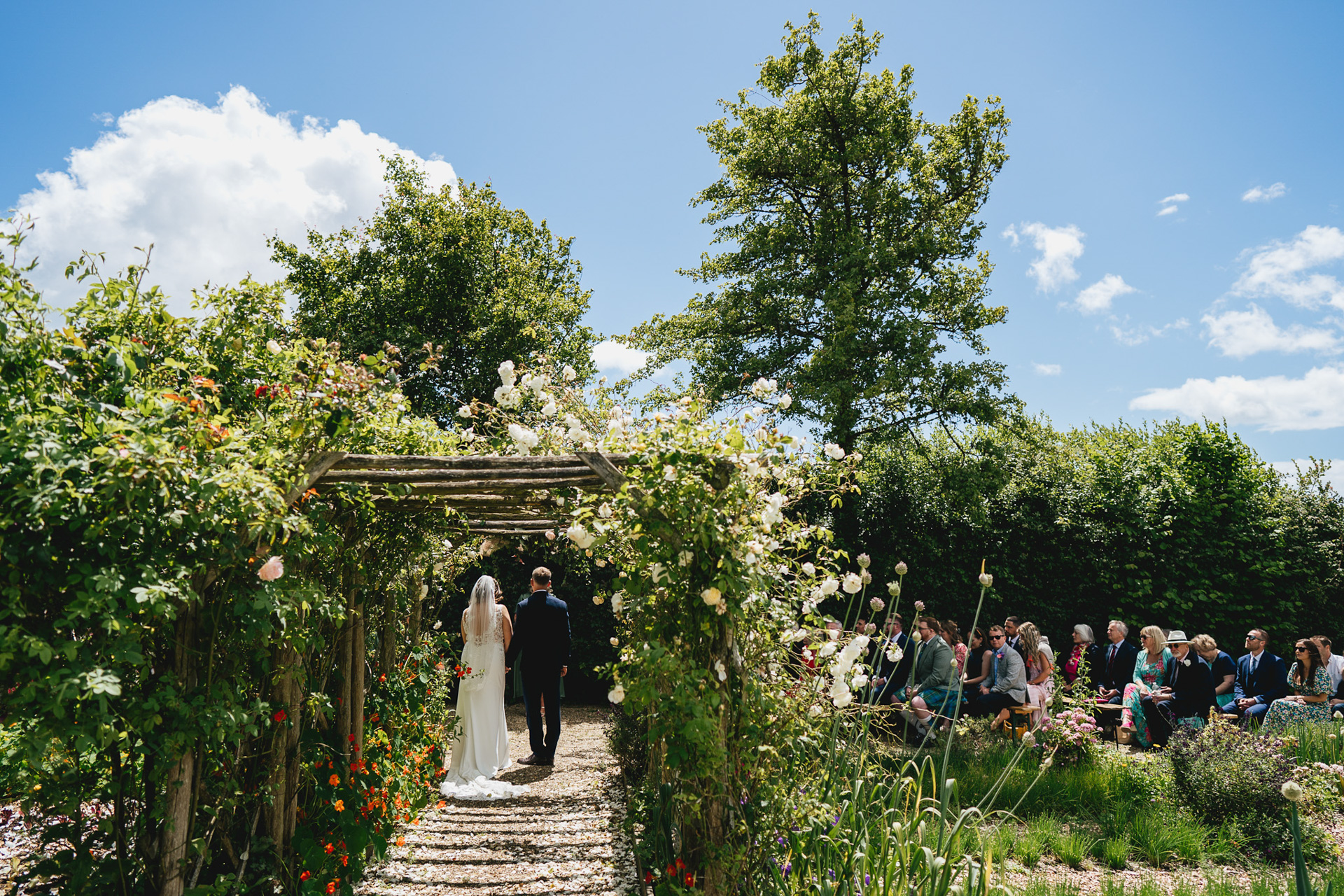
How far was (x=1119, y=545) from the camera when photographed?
11781mm

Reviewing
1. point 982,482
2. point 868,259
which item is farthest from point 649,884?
point 868,259

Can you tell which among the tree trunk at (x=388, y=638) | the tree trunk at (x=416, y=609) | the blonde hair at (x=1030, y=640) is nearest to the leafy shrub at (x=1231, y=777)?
the blonde hair at (x=1030, y=640)

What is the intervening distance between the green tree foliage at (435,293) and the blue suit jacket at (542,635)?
906 centimetres

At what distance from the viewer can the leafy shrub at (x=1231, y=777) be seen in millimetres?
5301

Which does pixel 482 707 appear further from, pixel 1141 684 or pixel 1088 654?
pixel 1088 654

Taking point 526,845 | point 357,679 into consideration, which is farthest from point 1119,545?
point 357,679

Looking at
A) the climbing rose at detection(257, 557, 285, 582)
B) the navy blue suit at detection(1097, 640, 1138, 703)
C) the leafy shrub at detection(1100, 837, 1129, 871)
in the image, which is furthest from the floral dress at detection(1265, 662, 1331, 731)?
the climbing rose at detection(257, 557, 285, 582)

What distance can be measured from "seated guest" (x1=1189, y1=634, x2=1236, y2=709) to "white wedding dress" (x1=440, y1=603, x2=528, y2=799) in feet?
21.1

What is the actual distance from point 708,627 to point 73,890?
2645 millimetres

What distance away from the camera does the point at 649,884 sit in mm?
4320

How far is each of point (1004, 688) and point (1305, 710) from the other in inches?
98.0

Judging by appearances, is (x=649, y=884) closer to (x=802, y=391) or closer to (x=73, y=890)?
(x=73, y=890)

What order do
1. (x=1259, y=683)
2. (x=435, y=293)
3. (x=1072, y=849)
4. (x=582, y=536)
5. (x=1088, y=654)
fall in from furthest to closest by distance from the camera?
(x=435, y=293)
(x=1088, y=654)
(x=1259, y=683)
(x=1072, y=849)
(x=582, y=536)

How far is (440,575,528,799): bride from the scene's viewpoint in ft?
21.8
